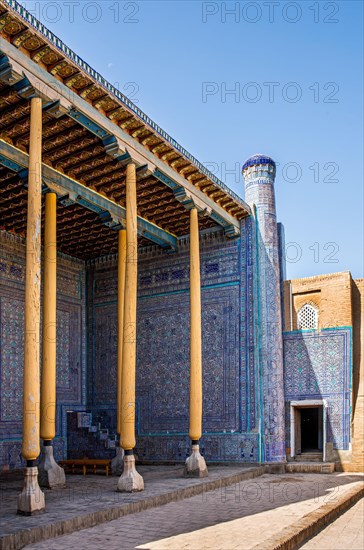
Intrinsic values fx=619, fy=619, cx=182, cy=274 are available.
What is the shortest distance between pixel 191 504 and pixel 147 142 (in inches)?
214

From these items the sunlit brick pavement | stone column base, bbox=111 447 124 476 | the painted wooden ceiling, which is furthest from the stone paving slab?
the painted wooden ceiling

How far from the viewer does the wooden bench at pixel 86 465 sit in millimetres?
10516

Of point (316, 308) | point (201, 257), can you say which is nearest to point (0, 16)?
point (201, 257)

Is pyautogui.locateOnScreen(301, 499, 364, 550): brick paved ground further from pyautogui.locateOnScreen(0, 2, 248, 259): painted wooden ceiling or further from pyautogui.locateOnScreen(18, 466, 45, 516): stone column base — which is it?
pyautogui.locateOnScreen(0, 2, 248, 259): painted wooden ceiling

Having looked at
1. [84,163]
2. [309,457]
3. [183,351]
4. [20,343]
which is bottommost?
[309,457]

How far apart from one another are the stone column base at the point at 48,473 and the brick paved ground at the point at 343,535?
12.4 ft

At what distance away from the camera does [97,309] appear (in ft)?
47.6

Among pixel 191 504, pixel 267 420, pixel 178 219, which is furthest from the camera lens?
pixel 178 219

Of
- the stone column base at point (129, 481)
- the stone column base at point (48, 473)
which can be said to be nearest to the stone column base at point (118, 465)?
the stone column base at point (48, 473)

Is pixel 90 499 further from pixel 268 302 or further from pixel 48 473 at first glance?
pixel 268 302

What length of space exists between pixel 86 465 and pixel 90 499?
3529mm

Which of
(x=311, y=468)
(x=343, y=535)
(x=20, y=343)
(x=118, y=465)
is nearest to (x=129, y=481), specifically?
(x=118, y=465)

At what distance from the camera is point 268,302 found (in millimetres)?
12570

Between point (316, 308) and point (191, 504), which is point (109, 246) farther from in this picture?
point (191, 504)
